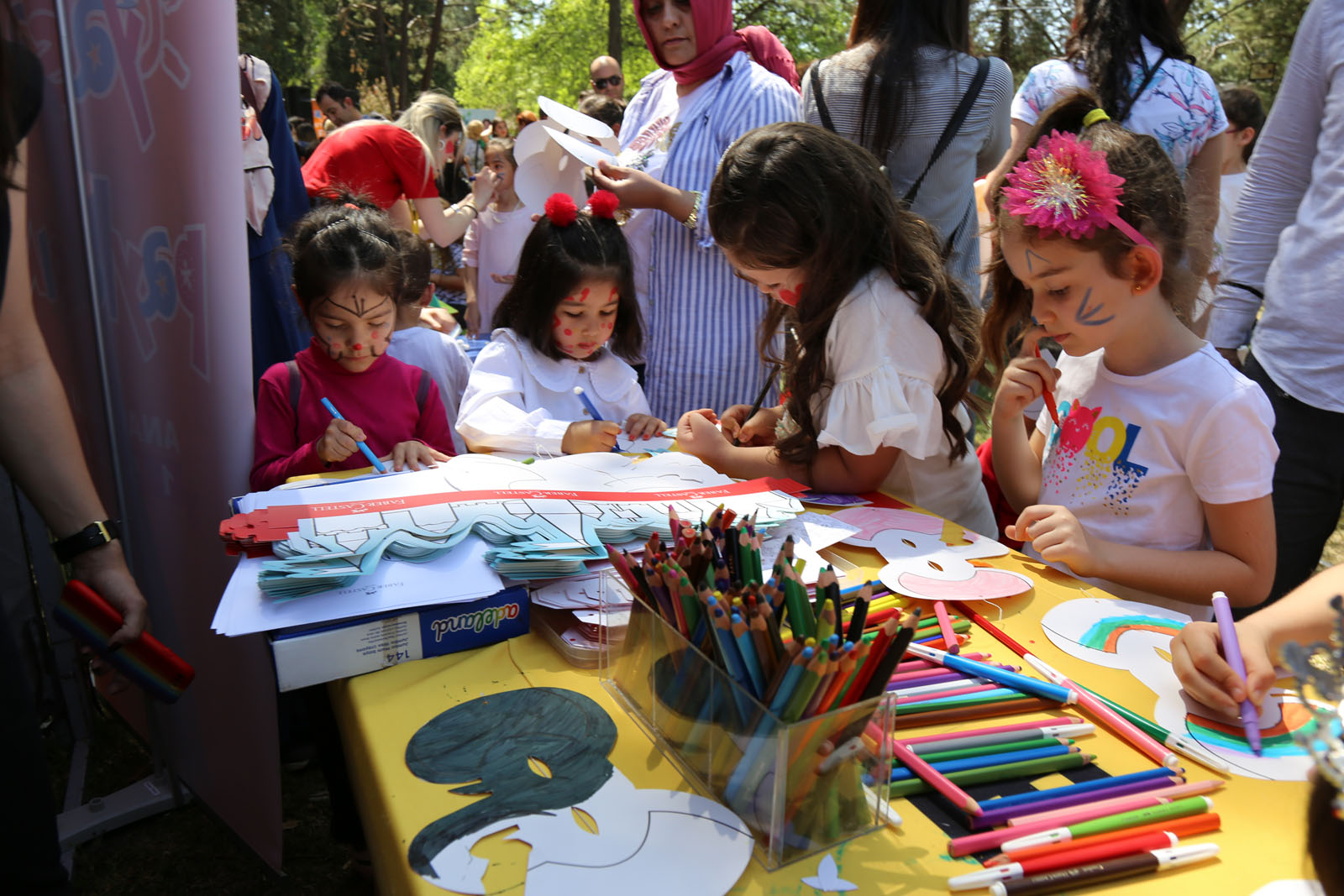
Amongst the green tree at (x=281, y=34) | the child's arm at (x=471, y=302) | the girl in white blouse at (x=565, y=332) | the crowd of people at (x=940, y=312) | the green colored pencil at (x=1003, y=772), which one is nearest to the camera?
the green colored pencil at (x=1003, y=772)

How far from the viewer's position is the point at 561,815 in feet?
2.33

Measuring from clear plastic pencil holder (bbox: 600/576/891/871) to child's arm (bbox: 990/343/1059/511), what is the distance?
1.00 m

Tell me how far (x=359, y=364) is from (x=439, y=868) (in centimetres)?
142

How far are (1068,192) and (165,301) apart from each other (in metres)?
1.51

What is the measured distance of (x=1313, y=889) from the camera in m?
0.45

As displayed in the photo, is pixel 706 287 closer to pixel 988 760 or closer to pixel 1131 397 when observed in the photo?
pixel 1131 397

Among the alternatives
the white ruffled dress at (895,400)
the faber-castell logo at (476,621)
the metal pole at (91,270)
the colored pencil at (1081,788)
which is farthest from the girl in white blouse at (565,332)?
the colored pencil at (1081,788)

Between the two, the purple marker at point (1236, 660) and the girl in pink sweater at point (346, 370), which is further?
the girl in pink sweater at point (346, 370)

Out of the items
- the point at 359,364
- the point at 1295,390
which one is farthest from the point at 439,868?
the point at 1295,390

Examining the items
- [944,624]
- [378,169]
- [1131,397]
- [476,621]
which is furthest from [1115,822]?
[378,169]

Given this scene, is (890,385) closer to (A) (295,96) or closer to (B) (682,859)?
(B) (682,859)

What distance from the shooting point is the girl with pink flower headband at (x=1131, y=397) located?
4.23 ft

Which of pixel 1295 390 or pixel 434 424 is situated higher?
pixel 1295 390

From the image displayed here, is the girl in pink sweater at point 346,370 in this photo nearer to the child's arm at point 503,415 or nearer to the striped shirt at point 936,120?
the child's arm at point 503,415
